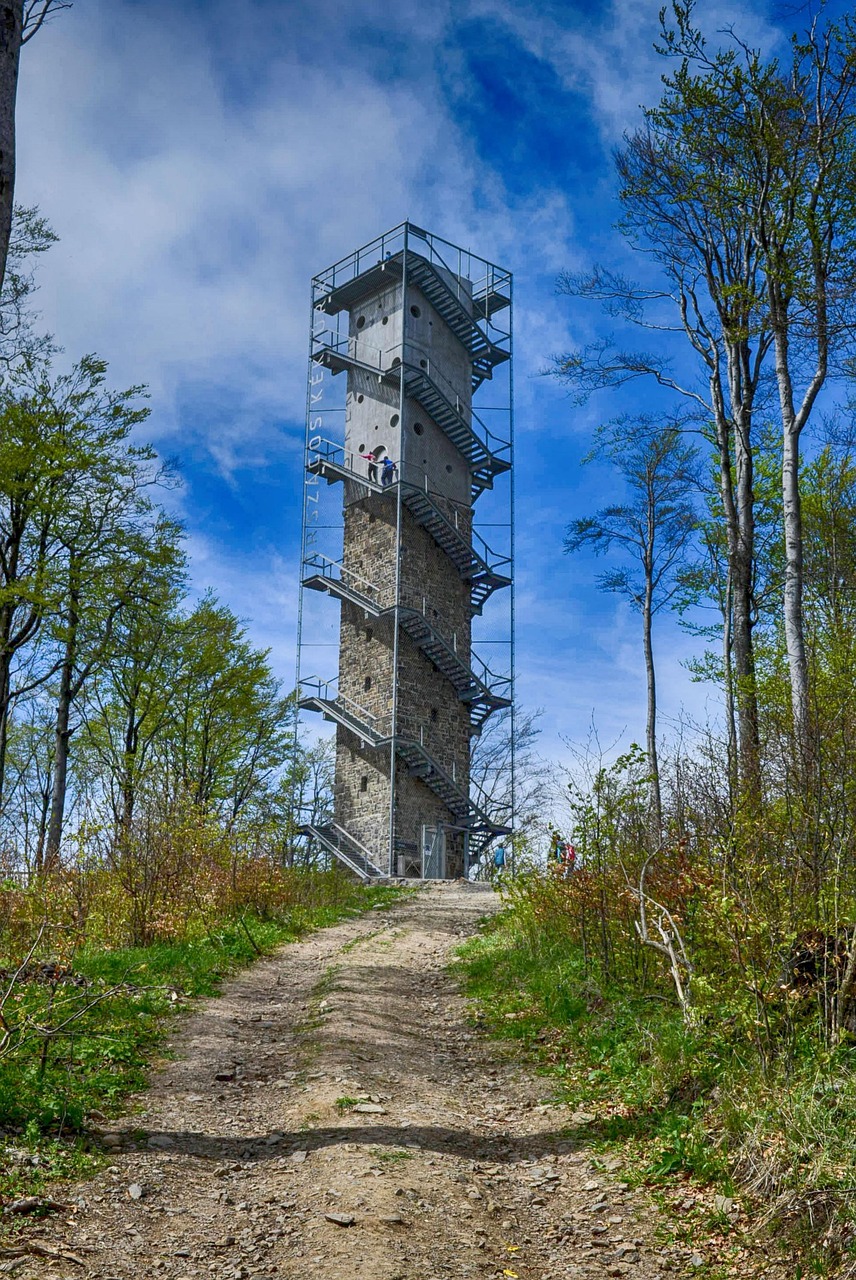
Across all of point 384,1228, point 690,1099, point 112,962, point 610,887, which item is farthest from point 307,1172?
point 112,962

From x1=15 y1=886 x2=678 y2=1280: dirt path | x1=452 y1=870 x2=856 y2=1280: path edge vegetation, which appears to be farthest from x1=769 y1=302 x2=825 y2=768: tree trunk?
x1=15 y1=886 x2=678 y2=1280: dirt path

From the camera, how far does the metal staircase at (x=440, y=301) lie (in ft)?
102

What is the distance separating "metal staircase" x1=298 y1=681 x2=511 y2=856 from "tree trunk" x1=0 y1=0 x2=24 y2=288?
21.7 m

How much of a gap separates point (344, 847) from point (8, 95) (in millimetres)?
23837

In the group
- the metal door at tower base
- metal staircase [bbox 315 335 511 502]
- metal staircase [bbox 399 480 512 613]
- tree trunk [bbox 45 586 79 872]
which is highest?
metal staircase [bbox 315 335 511 502]

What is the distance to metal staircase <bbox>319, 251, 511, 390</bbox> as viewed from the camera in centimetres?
3120

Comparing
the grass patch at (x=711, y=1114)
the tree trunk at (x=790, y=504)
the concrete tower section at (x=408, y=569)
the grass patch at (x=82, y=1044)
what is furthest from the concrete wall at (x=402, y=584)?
the grass patch at (x=711, y=1114)

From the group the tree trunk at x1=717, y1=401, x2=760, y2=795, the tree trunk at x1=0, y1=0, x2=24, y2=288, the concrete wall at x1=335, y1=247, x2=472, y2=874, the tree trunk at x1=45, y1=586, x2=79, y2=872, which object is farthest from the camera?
the concrete wall at x1=335, y1=247, x2=472, y2=874

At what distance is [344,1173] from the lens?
5211 mm

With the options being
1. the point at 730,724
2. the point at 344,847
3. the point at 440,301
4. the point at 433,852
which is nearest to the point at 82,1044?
the point at 730,724

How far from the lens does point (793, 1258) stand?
14.3 feet

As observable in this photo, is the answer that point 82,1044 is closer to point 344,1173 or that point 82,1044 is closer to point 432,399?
point 344,1173

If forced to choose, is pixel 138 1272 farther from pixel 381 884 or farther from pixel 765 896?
pixel 381 884

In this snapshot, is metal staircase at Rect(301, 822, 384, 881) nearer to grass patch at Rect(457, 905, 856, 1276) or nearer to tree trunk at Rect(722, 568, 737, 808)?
tree trunk at Rect(722, 568, 737, 808)
